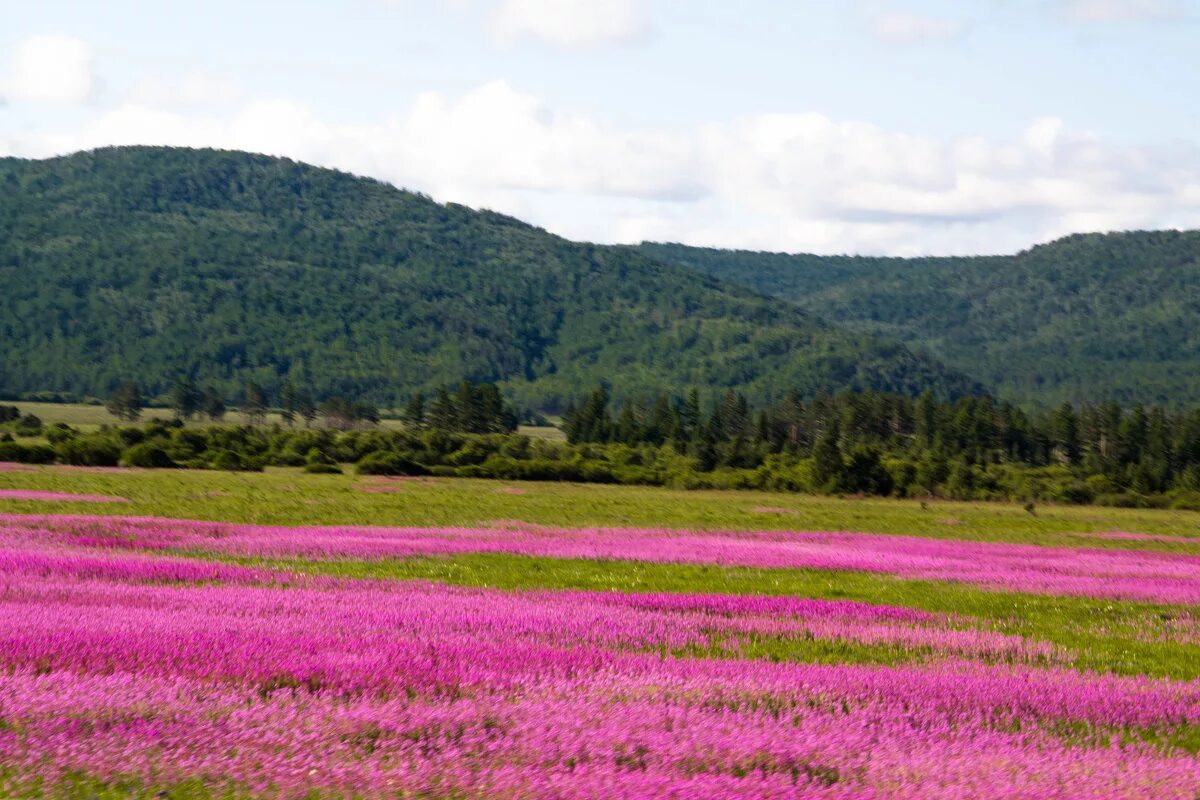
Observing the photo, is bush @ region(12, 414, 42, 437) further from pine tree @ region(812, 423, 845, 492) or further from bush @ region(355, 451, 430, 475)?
pine tree @ region(812, 423, 845, 492)

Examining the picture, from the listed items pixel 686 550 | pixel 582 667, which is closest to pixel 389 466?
pixel 686 550

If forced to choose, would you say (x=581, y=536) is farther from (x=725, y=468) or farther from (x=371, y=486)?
(x=725, y=468)

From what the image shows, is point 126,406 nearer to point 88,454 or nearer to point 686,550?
point 88,454

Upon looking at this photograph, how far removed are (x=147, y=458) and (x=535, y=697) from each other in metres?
68.8

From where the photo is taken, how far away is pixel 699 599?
66.9 ft

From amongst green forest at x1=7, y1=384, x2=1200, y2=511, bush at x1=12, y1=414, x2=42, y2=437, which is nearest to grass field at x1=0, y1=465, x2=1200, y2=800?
green forest at x1=7, y1=384, x2=1200, y2=511

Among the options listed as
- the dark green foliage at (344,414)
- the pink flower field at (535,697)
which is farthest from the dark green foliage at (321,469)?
the dark green foliage at (344,414)

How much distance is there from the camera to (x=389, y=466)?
277 ft

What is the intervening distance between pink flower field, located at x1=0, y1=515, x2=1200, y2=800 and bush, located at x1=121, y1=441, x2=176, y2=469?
186 ft

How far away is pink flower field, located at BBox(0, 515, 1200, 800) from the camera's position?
834 centimetres

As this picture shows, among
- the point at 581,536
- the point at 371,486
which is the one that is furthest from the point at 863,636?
the point at 371,486

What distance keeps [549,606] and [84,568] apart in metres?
7.36

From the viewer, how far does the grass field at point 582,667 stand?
852cm

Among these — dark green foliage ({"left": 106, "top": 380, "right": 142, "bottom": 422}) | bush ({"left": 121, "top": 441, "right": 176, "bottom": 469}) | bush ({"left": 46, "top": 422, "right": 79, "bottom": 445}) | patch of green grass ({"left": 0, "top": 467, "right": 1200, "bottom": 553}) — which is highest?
dark green foliage ({"left": 106, "top": 380, "right": 142, "bottom": 422})
